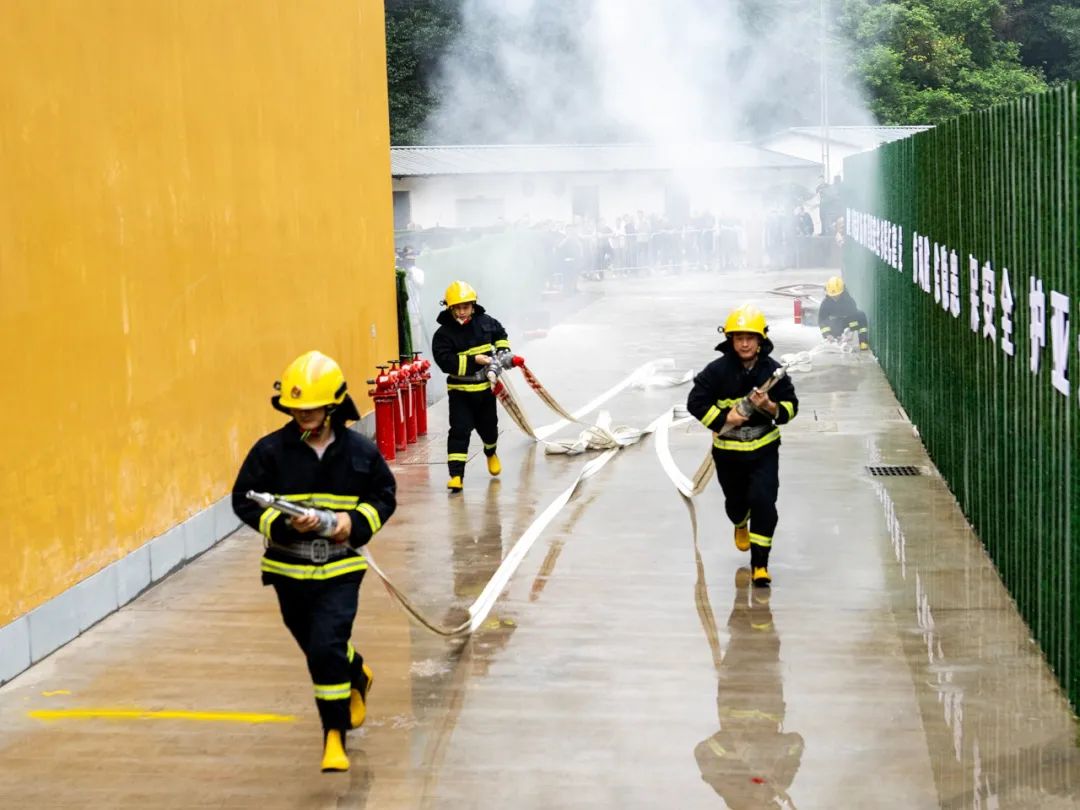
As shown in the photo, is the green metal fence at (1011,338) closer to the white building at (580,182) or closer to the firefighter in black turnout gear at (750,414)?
the firefighter in black turnout gear at (750,414)

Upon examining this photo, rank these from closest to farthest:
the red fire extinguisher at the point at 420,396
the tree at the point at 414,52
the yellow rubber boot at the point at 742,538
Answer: the yellow rubber boot at the point at 742,538
the red fire extinguisher at the point at 420,396
the tree at the point at 414,52

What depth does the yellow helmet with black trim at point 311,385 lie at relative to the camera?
6688 millimetres

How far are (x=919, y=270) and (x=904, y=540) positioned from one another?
15.6 ft

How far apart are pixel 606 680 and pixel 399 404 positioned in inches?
305

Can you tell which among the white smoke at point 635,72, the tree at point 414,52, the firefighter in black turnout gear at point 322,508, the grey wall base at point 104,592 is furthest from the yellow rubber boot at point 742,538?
the white smoke at point 635,72

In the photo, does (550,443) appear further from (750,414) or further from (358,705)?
(358,705)

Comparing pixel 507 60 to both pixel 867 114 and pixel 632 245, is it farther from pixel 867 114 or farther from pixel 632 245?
pixel 632 245

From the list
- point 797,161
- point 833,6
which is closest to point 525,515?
point 797,161

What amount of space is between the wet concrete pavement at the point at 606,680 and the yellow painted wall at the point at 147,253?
802mm

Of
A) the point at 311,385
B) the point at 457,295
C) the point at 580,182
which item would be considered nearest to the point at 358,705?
the point at 311,385

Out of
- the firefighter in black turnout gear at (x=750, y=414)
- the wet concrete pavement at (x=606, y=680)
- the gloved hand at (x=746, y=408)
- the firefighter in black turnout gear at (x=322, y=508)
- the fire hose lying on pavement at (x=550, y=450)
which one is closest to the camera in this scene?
the wet concrete pavement at (x=606, y=680)

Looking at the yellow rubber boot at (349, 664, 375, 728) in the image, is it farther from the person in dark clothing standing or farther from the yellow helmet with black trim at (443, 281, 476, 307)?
the person in dark clothing standing

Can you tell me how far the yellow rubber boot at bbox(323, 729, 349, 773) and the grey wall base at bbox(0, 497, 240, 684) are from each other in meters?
2.31

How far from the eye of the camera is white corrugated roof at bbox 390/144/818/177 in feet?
179
